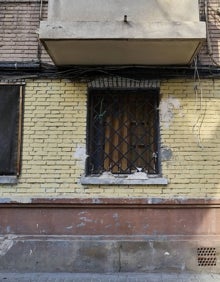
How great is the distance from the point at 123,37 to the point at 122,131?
174cm

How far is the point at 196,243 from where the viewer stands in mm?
5891

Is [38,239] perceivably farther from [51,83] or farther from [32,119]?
[51,83]

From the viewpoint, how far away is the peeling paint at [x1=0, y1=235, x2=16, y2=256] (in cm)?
591

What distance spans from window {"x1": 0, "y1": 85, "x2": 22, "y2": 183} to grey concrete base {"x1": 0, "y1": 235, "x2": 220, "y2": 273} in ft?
4.44

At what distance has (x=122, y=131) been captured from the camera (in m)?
6.48

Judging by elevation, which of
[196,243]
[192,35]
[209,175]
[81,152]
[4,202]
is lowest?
[196,243]

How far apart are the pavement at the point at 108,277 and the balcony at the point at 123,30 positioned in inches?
140

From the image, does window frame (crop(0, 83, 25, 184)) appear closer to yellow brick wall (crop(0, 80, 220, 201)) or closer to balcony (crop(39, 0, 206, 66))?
yellow brick wall (crop(0, 80, 220, 201))

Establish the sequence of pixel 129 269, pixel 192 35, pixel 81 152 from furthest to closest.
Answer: pixel 81 152
pixel 129 269
pixel 192 35

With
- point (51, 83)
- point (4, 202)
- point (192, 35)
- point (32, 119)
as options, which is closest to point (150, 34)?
point (192, 35)

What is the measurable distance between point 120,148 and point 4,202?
7.24 feet

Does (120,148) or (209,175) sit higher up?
(120,148)

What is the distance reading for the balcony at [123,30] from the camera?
5.45 meters

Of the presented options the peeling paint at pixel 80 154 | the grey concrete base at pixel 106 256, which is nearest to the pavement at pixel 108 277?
Result: the grey concrete base at pixel 106 256
